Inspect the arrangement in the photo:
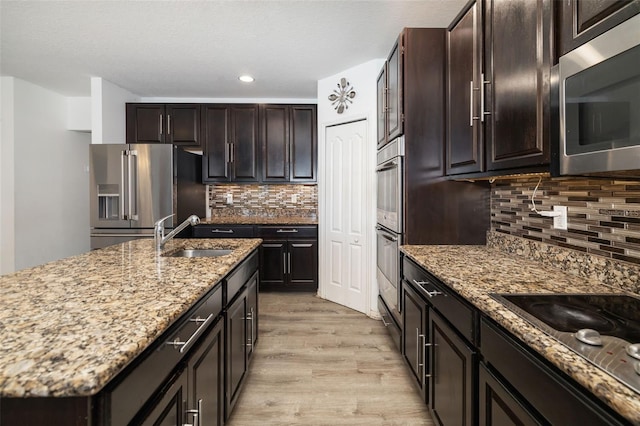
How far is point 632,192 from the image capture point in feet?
4.04

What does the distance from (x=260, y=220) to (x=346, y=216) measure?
1.27 meters

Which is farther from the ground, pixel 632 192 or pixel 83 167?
pixel 83 167

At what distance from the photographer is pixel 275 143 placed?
4.26 meters

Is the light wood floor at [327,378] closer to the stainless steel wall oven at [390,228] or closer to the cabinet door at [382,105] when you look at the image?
the stainless steel wall oven at [390,228]

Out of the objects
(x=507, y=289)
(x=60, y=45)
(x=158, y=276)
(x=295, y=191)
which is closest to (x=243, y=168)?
(x=295, y=191)

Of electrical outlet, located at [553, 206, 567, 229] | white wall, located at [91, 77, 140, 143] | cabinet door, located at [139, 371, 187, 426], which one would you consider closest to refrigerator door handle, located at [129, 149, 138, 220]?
white wall, located at [91, 77, 140, 143]

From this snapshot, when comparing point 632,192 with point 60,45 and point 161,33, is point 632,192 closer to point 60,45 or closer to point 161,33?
point 161,33

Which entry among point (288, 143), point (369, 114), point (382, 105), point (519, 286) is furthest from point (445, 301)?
point (288, 143)

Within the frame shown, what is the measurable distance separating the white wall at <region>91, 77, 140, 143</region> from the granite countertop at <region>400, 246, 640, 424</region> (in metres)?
3.66

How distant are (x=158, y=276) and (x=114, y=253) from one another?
2.39ft

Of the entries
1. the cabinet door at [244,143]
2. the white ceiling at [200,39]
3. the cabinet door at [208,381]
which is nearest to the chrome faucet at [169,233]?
the cabinet door at [208,381]

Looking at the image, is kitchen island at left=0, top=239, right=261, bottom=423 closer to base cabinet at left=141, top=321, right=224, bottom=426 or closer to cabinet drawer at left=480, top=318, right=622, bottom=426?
base cabinet at left=141, top=321, right=224, bottom=426

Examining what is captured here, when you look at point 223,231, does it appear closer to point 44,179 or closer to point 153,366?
point 44,179

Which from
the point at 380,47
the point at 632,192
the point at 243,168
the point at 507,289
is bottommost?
the point at 507,289
